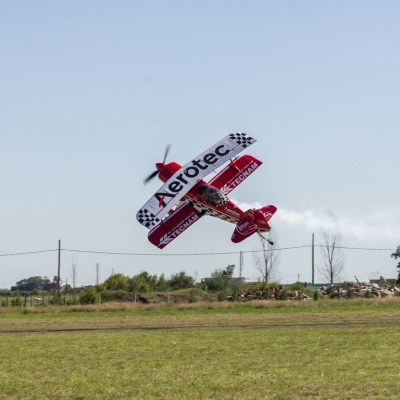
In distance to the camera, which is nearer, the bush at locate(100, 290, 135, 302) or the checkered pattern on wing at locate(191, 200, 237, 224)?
the checkered pattern on wing at locate(191, 200, 237, 224)

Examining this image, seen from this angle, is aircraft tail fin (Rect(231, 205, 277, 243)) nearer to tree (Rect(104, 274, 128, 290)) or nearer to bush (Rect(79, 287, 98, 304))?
bush (Rect(79, 287, 98, 304))

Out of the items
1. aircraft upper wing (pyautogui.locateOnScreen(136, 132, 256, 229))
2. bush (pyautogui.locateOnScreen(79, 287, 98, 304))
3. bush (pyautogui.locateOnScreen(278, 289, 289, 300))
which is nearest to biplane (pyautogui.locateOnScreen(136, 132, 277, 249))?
aircraft upper wing (pyautogui.locateOnScreen(136, 132, 256, 229))

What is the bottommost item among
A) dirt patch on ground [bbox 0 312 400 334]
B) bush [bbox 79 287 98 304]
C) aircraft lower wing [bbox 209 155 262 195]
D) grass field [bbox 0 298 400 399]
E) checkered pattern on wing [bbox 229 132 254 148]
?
grass field [bbox 0 298 400 399]

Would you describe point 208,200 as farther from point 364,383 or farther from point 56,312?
point 56,312

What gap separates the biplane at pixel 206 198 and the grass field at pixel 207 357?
15.7 feet

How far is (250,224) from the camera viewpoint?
122 ft

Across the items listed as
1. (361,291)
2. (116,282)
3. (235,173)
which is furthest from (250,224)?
(116,282)

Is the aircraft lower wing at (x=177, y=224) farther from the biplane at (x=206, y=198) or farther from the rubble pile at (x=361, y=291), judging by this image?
the rubble pile at (x=361, y=291)

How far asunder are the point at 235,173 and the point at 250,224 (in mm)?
3792

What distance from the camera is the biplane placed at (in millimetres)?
36219

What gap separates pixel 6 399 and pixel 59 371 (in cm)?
469

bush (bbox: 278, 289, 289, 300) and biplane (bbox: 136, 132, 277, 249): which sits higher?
biplane (bbox: 136, 132, 277, 249)

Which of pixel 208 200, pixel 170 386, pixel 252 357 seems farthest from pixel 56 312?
pixel 170 386

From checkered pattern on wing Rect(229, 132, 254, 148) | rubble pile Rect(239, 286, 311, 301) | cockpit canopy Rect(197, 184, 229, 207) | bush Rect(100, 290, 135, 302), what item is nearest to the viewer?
cockpit canopy Rect(197, 184, 229, 207)
